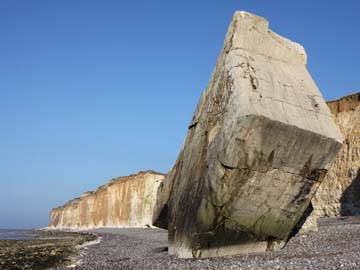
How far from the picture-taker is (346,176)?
26812mm

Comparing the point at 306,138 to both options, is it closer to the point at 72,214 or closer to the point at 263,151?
the point at 263,151

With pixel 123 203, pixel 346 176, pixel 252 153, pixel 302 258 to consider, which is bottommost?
pixel 302 258

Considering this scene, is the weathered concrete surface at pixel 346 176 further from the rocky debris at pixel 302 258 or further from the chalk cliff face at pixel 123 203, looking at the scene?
the chalk cliff face at pixel 123 203

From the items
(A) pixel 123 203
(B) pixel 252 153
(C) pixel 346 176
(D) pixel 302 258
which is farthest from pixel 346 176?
(A) pixel 123 203

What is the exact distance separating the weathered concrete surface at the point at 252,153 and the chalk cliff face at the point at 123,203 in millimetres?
38495

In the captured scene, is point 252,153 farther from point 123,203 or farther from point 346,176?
point 123,203

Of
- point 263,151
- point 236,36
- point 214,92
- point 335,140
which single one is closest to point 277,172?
point 263,151

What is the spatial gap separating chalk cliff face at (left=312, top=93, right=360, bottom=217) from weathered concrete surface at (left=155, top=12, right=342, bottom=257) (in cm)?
1688

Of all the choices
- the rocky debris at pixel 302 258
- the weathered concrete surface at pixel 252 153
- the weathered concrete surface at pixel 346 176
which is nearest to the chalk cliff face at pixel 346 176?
the weathered concrete surface at pixel 346 176

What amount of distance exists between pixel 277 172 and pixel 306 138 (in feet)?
3.17

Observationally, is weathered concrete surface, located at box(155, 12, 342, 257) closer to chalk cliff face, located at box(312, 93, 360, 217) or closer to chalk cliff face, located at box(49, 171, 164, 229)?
chalk cliff face, located at box(312, 93, 360, 217)

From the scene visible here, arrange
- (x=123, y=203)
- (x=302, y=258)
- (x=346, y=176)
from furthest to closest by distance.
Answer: (x=123, y=203), (x=346, y=176), (x=302, y=258)

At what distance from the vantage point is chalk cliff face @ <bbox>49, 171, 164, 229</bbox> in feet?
164

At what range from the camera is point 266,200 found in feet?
31.8
